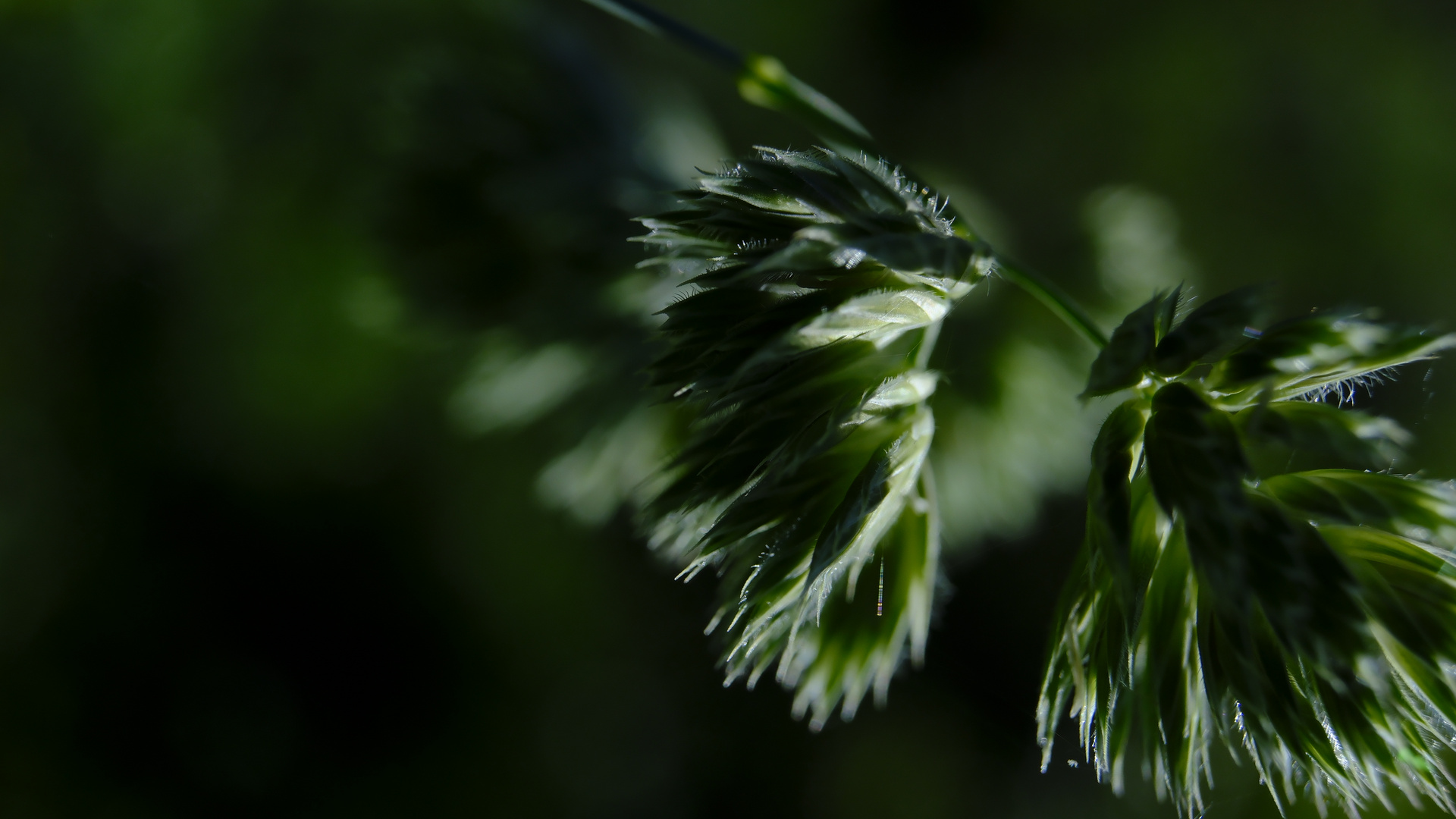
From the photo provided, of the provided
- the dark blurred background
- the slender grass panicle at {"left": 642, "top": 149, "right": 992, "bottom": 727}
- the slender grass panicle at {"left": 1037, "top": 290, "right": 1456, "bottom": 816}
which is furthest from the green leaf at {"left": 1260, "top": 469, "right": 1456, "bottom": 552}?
the dark blurred background

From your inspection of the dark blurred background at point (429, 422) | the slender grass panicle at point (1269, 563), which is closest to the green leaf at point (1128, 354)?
the slender grass panicle at point (1269, 563)

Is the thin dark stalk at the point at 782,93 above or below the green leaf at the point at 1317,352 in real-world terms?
above

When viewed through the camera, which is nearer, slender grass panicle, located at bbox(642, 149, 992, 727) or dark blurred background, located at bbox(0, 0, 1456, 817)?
slender grass panicle, located at bbox(642, 149, 992, 727)

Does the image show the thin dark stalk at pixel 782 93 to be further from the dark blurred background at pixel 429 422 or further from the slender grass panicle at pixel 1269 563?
the dark blurred background at pixel 429 422

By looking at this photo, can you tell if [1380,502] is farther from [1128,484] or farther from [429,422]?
[429,422]

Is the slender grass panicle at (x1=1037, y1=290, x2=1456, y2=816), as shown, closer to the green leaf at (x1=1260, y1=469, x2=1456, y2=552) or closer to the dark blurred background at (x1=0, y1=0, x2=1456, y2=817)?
the green leaf at (x1=1260, y1=469, x2=1456, y2=552)

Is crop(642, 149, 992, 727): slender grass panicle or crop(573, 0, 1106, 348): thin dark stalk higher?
crop(573, 0, 1106, 348): thin dark stalk

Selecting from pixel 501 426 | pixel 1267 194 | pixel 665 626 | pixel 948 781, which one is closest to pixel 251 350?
pixel 501 426
